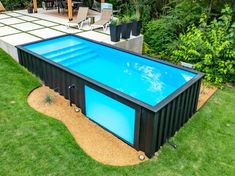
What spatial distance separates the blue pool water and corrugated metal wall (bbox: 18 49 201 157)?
0.55 m

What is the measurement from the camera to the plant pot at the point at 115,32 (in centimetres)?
835

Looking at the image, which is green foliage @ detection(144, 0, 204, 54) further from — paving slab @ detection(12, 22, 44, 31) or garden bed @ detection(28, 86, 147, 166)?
garden bed @ detection(28, 86, 147, 166)

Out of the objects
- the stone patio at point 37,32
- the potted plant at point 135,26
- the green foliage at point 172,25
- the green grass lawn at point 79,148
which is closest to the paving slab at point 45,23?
the stone patio at point 37,32

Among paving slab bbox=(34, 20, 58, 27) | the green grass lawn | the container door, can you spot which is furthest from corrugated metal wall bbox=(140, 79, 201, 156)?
paving slab bbox=(34, 20, 58, 27)

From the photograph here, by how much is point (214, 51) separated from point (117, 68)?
2872 millimetres

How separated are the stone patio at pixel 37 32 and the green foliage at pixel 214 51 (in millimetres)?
1799

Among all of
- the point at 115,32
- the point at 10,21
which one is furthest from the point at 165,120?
the point at 10,21

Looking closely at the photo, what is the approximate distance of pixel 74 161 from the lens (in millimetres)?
4301

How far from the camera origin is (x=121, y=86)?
6.17 m

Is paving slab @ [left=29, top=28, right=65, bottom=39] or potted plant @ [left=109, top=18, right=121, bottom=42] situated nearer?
potted plant @ [left=109, top=18, right=121, bottom=42]

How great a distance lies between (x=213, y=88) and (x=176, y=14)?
385 centimetres

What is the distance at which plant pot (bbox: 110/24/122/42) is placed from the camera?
8.35m

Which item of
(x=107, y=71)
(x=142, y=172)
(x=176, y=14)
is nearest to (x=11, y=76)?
(x=107, y=71)

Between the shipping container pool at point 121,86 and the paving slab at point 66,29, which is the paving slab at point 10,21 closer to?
the paving slab at point 66,29
